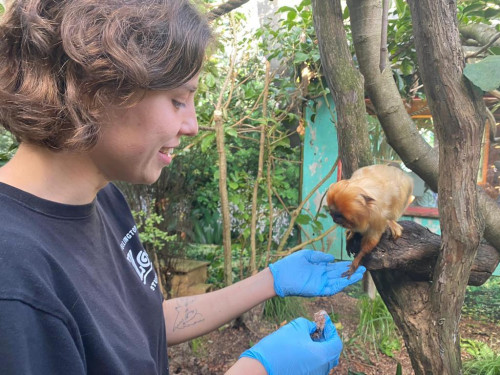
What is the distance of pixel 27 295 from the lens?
26.5 inches

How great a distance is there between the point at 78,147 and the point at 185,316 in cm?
88

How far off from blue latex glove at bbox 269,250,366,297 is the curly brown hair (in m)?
1.12

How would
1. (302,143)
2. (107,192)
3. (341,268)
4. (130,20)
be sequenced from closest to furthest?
(130,20) → (107,192) → (341,268) → (302,143)

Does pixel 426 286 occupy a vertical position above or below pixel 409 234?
below

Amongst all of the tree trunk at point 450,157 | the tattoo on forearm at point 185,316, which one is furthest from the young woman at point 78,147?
the tree trunk at point 450,157

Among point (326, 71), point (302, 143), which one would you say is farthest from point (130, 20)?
point (302, 143)

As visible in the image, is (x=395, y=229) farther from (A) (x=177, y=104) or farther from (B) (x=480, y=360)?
(B) (x=480, y=360)

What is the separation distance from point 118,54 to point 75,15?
118mm

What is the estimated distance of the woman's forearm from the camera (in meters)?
1.45

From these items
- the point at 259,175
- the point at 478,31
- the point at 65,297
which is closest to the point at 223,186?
the point at 259,175

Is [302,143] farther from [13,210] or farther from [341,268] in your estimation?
[13,210]

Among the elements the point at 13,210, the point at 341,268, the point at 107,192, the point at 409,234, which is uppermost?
the point at 13,210

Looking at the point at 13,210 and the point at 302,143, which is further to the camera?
Answer: the point at 302,143

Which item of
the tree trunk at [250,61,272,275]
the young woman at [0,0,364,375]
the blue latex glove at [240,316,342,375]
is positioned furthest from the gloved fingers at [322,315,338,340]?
the tree trunk at [250,61,272,275]
